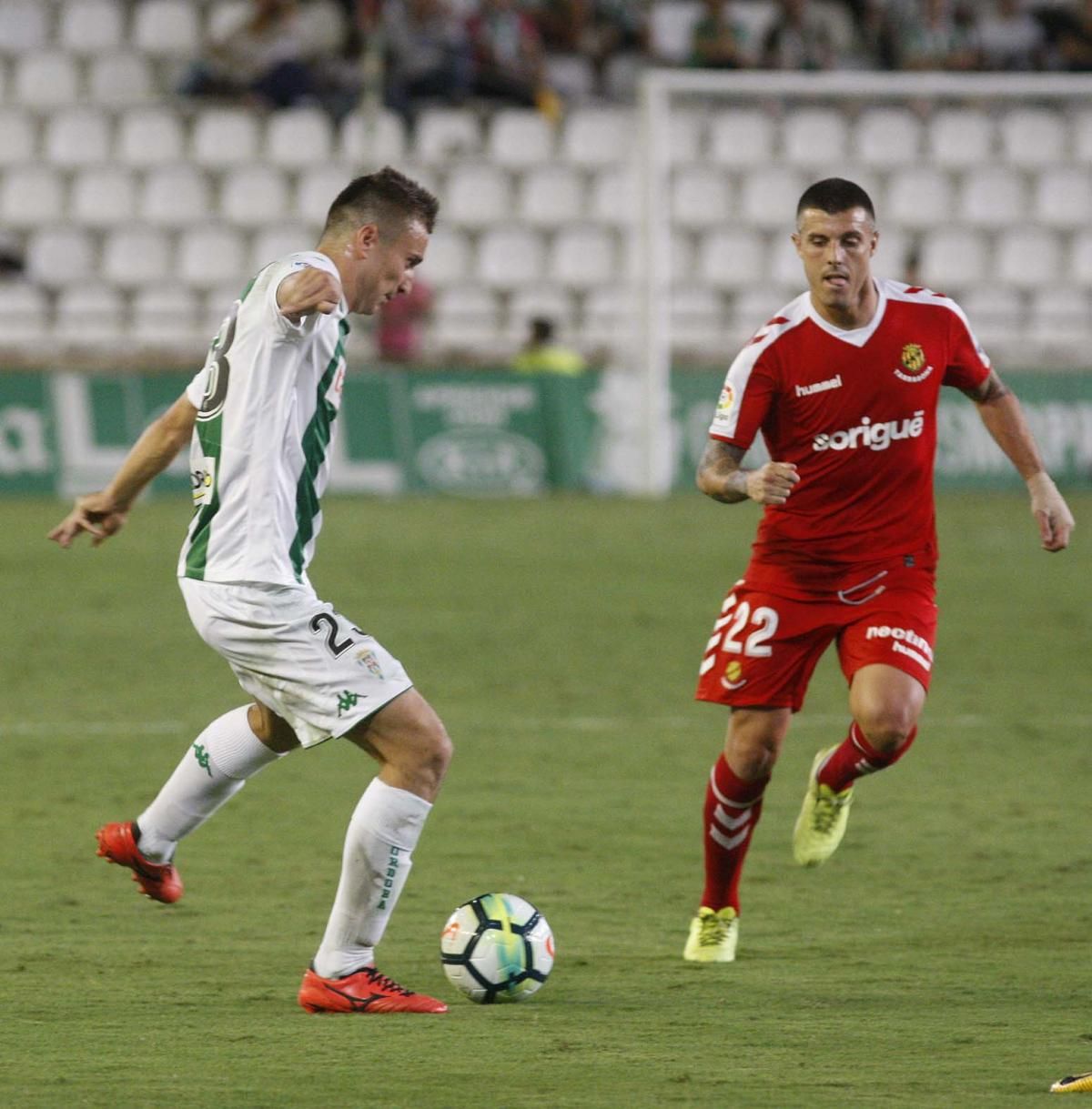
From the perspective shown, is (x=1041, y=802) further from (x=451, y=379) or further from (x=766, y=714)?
(x=451, y=379)

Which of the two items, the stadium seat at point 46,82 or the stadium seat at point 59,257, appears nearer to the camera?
the stadium seat at point 59,257

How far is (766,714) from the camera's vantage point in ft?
19.1

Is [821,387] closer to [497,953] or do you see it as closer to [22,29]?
[497,953]

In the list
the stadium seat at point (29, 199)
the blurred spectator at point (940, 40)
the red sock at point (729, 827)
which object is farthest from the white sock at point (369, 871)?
the stadium seat at point (29, 199)

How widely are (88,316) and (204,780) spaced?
16.6 meters

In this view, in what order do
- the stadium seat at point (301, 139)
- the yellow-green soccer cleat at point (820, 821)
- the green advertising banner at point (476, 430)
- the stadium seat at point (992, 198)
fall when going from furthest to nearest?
the stadium seat at point (301, 139), the stadium seat at point (992, 198), the green advertising banner at point (476, 430), the yellow-green soccer cleat at point (820, 821)

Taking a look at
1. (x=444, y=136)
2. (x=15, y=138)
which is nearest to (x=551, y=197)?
(x=444, y=136)

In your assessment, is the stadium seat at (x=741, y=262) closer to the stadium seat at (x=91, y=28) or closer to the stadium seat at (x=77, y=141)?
the stadium seat at (x=77, y=141)

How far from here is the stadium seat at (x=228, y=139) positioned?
2264 centimetres

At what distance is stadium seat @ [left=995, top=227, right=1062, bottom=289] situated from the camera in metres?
21.3

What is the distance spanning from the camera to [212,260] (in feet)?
71.7

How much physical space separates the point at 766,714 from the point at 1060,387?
1412 cm

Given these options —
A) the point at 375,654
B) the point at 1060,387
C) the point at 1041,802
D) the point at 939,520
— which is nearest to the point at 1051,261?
the point at 1060,387

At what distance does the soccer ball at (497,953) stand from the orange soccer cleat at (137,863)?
2.69ft
